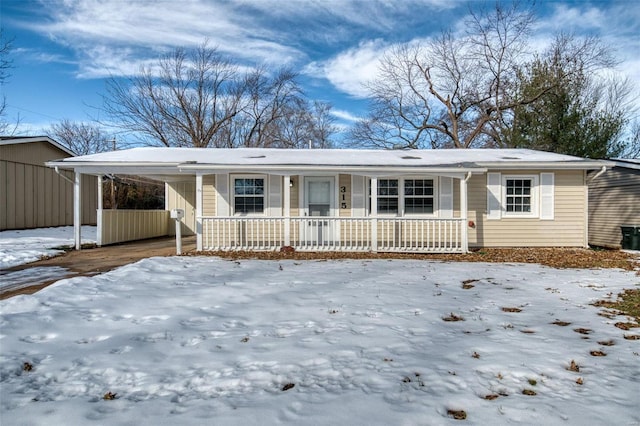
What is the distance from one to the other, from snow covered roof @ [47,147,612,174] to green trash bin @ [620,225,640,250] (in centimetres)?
291

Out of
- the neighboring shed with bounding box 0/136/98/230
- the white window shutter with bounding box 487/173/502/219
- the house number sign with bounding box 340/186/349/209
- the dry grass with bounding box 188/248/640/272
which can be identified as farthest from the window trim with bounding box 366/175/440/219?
the neighboring shed with bounding box 0/136/98/230

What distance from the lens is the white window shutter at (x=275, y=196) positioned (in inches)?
422

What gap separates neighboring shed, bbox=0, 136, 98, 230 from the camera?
46.0 feet

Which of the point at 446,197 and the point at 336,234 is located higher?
the point at 446,197

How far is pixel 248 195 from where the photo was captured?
10797mm

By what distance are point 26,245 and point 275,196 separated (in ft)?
24.1

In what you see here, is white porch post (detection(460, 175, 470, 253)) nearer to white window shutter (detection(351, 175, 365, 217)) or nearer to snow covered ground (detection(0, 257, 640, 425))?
white window shutter (detection(351, 175, 365, 217))

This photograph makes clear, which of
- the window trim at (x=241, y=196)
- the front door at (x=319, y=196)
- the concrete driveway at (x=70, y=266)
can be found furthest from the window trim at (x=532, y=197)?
the concrete driveway at (x=70, y=266)

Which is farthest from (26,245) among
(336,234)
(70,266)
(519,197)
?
(519,197)

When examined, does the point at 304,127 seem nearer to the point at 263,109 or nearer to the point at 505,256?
the point at 263,109

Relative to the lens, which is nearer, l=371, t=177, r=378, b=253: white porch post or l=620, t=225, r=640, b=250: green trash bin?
l=371, t=177, r=378, b=253: white porch post

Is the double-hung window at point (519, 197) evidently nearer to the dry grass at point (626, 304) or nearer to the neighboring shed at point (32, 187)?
the dry grass at point (626, 304)

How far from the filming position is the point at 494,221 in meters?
10.8

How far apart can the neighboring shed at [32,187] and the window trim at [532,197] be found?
56.9ft
